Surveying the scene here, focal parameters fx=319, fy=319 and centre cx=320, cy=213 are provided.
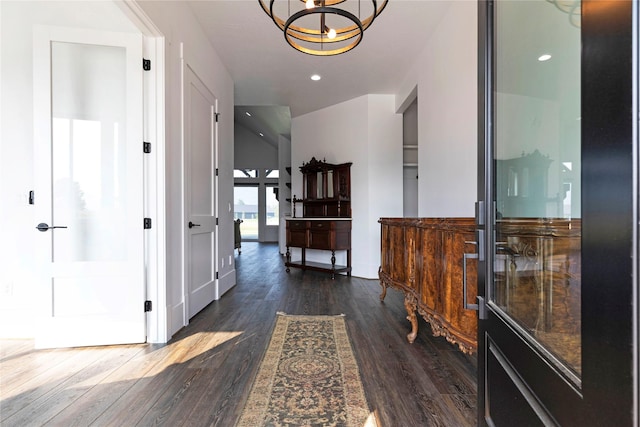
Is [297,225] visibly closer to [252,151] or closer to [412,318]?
[412,318]

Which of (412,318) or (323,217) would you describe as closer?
(412,318)

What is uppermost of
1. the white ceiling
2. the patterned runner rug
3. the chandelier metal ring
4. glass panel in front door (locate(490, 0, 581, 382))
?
the white ceiling

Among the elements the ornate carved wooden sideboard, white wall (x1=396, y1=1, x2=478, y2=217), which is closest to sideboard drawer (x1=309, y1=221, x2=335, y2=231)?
white wall (x1=396, y1=1, x2=478, y2=217)

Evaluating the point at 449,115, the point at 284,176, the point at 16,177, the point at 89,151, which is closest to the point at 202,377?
the point at 89,151

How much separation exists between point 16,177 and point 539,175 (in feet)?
12.0

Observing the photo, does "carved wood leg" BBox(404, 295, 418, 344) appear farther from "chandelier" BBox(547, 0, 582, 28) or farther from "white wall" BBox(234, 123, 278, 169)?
"white wall" BBox(234, 123, 278, 169)

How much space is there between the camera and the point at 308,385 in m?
1.83

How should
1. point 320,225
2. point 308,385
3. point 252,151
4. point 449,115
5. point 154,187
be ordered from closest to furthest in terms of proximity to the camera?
point 308,385 < point 154,187 < point 449,115 < point 320,225 < point 252,151

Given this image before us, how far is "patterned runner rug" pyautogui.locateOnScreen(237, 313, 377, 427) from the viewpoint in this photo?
1.54 m

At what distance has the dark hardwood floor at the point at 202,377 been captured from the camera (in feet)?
5.15

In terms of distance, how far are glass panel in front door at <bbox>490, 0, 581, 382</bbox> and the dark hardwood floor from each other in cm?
103

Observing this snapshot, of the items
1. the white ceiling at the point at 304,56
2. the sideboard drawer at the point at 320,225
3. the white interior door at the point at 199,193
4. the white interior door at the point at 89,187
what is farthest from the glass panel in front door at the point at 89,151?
the sideboard drawer at the point at 320,225

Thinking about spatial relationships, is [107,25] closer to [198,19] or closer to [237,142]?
[198,19]

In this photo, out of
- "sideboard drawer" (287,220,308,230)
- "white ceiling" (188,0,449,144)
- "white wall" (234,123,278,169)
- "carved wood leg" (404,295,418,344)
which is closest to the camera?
"carved wood leg" (404,295,418,344)
